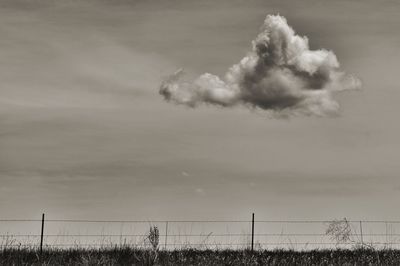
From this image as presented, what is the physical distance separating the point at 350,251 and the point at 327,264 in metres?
3.80

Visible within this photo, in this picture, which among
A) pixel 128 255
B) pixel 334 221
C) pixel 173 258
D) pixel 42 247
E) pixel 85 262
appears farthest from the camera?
pixel 334 221

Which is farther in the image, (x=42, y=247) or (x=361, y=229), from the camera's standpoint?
(x=361, y=229)

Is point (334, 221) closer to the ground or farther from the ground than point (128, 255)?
farther from the ground

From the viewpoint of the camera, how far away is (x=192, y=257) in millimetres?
17859

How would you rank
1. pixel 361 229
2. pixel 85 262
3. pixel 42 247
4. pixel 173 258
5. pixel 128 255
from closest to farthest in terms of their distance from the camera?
pixel 85 262 → pixel 173 258 → pixel 128 255 → pixel 42 247 → pixel 361 229

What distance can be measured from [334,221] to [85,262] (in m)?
9.53

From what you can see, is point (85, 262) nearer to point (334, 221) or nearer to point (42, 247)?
point (42, 247)

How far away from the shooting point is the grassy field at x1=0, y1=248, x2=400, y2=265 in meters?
16.6

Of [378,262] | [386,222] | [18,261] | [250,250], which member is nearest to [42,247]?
[18,261]

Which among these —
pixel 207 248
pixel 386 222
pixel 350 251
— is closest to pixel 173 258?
pixel 207 248

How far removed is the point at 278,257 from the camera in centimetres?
1902

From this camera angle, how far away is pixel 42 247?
20.4 metres

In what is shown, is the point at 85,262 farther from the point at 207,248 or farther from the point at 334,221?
the point at 334,221

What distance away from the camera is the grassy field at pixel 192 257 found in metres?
16.6
